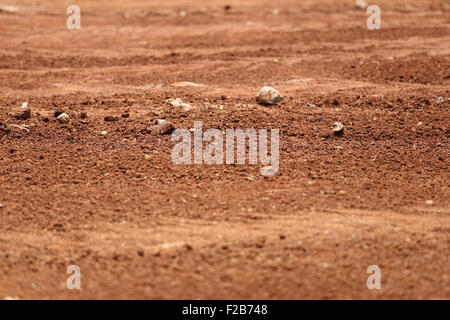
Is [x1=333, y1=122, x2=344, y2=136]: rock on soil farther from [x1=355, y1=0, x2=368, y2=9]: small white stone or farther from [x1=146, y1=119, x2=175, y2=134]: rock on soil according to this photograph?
[x1=355, y1=0, x2=368, y2=9]: small white stone

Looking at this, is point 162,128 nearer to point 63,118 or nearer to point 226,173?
point 226,173

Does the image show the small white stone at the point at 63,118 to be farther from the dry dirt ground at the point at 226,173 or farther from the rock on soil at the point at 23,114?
the rock on soil at the point at 23,114

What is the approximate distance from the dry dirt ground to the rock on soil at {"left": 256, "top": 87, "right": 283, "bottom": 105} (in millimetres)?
124

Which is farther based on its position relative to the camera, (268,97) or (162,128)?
(268,97)

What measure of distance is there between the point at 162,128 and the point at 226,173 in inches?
47.9

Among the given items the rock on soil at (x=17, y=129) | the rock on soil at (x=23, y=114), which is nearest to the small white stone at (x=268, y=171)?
the rock on soil at (x=17, y=129)

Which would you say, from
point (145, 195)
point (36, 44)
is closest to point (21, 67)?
point (36, 44)

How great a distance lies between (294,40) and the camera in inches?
415

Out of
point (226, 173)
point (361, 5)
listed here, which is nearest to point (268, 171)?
point (226, 173)

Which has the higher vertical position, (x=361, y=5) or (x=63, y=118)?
(x=361, y=5)

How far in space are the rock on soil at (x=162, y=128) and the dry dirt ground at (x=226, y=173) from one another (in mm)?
101

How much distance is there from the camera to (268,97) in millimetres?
7117

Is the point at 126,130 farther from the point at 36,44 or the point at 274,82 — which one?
the point at 36,44

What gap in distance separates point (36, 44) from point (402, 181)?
781 centimetres
